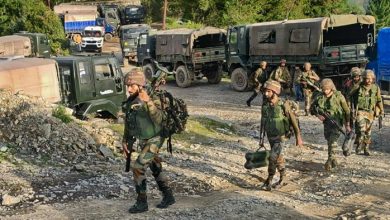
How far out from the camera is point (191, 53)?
71.2ft

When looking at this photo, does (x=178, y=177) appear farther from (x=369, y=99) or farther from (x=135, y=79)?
(x=369, y=99)

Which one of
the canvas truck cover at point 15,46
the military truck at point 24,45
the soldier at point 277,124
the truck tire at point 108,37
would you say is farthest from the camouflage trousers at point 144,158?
the truck tire at point 108,37

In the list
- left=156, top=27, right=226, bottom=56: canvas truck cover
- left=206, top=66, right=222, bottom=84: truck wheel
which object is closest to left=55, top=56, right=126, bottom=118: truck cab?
left=156, top=27, right=226, bottom=56: canvas truck cover

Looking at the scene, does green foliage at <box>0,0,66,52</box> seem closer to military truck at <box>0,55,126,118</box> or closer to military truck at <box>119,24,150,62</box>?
military truck at <box>119,24,150,62</box>

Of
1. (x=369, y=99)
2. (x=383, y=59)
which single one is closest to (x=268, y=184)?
(x=369, y=99)

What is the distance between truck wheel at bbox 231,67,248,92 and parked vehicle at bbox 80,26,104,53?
16.1 meters

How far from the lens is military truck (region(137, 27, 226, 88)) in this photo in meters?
21.9

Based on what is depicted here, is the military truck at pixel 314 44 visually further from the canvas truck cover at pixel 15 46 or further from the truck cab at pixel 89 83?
the canvas truck cover at pixel 15 46

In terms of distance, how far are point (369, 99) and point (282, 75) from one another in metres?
6.80

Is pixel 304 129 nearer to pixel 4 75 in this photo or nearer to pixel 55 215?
pixel 4 75

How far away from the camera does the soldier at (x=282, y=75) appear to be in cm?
1608

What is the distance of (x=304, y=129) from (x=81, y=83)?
543 centimetres

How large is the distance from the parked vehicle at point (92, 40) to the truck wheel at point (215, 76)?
13643 millimetres

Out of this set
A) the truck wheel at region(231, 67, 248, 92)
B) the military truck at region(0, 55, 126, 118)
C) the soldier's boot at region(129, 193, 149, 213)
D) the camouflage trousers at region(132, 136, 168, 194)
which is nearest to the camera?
the camouflage trousers at region(132, 136, 168, 194)
